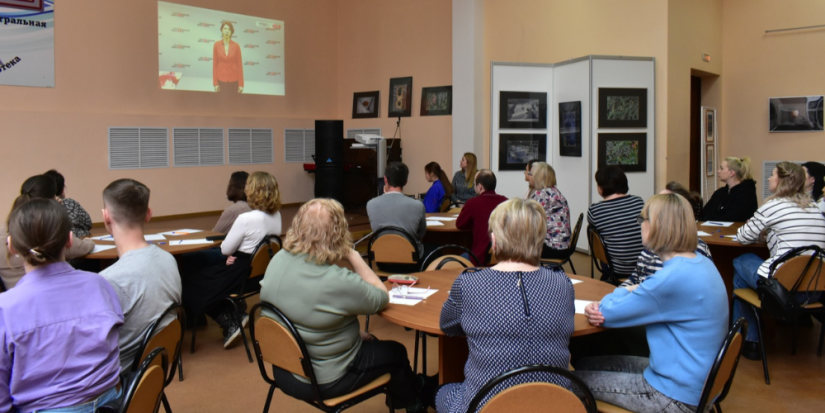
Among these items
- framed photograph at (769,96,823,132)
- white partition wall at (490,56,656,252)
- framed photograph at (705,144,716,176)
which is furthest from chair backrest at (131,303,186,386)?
framed photograph at (769,96,823,132)

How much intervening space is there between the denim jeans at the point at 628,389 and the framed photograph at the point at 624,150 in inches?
200

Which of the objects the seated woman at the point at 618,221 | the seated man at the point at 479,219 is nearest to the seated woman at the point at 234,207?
the seated man at the point at 479,219

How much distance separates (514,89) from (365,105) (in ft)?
13.2

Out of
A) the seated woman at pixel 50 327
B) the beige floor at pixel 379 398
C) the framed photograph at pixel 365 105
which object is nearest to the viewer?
the seated woman at pixel 50 327

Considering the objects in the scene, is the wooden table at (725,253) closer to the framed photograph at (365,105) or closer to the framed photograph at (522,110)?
the framed photograph at (522,110)

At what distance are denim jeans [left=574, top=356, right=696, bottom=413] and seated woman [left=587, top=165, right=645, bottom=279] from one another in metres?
1.85

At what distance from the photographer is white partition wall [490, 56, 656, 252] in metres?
7.27

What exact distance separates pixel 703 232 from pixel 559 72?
372 centimetres

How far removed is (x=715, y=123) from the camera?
868 centimetres

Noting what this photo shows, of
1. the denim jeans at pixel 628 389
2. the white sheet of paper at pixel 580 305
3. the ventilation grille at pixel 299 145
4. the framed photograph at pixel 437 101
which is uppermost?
the framed photograph at pixel 437 101

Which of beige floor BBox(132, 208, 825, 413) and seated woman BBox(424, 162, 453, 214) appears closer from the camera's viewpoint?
beige floor BBox(132, 208, 825, 413)

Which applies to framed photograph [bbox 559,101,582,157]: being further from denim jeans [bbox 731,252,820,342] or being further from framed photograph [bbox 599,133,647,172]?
denim jeans [bbox 731,252,820,342]

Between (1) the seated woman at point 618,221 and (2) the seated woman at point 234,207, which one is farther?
(2) the seated woman at point 234,207

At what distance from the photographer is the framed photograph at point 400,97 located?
34.8 ft
